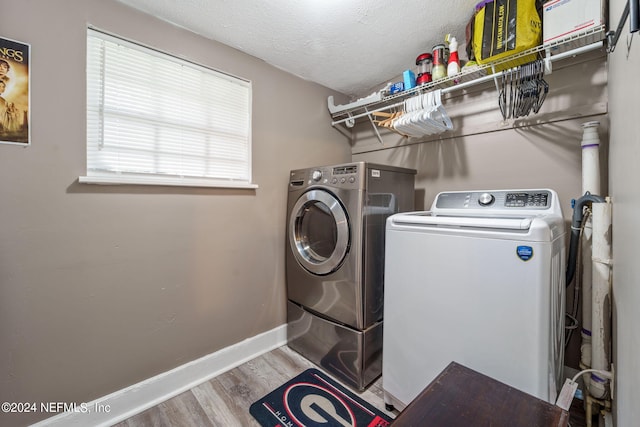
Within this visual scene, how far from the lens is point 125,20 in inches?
55.7

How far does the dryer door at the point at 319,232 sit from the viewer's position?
164 cm

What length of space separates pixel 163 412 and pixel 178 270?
0.76m

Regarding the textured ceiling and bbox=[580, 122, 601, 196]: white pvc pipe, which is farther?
the textured ceiling

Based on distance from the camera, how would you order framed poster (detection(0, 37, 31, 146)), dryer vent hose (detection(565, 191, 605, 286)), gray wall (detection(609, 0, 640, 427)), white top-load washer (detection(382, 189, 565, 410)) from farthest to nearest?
dryer vent hose (detection(565, 191, 605, 286))
framed poster (detection(0, 37, 31, 146))
white top-load washer (detection(382, 189, 565, 410))
gray wall (detection(609, 0, 640, 427))

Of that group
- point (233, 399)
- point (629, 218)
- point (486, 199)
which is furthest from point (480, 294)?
point (233, 399)

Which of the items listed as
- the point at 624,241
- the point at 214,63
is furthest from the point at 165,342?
the point at 624,241

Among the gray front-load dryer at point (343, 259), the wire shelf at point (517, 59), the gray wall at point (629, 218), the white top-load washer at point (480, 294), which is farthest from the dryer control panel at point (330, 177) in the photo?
the gray wall at point (629, 218)

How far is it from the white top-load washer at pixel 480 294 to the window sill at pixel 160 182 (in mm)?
1077

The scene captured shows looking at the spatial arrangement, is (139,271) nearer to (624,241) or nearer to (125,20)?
(125,20)

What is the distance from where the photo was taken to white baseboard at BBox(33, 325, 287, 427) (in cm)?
132

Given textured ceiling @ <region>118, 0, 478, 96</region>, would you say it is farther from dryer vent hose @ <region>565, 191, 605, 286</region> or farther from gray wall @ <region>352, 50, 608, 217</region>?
dryer vent hose @ <region>565, 191, 605, 286</region>

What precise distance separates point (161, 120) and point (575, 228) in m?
2.30

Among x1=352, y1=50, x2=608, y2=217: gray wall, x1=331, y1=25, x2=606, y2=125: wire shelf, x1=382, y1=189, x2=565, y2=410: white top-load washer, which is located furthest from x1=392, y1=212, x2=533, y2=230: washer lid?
x1=331, y1=25, x2=606, y2=125: wire shelf

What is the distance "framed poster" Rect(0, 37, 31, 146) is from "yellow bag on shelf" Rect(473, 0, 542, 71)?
2173 millimetres
